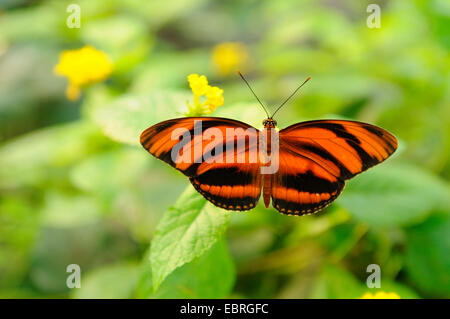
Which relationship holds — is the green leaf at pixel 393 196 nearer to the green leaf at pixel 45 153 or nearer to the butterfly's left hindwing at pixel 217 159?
Result: the butterfly's left hindwing at pixel 217 159

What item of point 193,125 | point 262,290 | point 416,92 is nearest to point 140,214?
point 262,290

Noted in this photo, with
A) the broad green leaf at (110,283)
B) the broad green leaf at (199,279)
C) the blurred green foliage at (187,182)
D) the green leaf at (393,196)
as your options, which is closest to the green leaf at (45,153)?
the blurred green foliage at (187,182)

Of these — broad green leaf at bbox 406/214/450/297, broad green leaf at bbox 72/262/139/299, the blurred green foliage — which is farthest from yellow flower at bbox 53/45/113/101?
broad green leaf at bbox 406/214/450/297

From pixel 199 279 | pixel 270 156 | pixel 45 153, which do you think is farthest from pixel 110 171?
pixel 270 156

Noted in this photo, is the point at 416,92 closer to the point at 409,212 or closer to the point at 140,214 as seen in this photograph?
the point at 409,212

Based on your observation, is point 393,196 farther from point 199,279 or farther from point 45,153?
point 45,153
